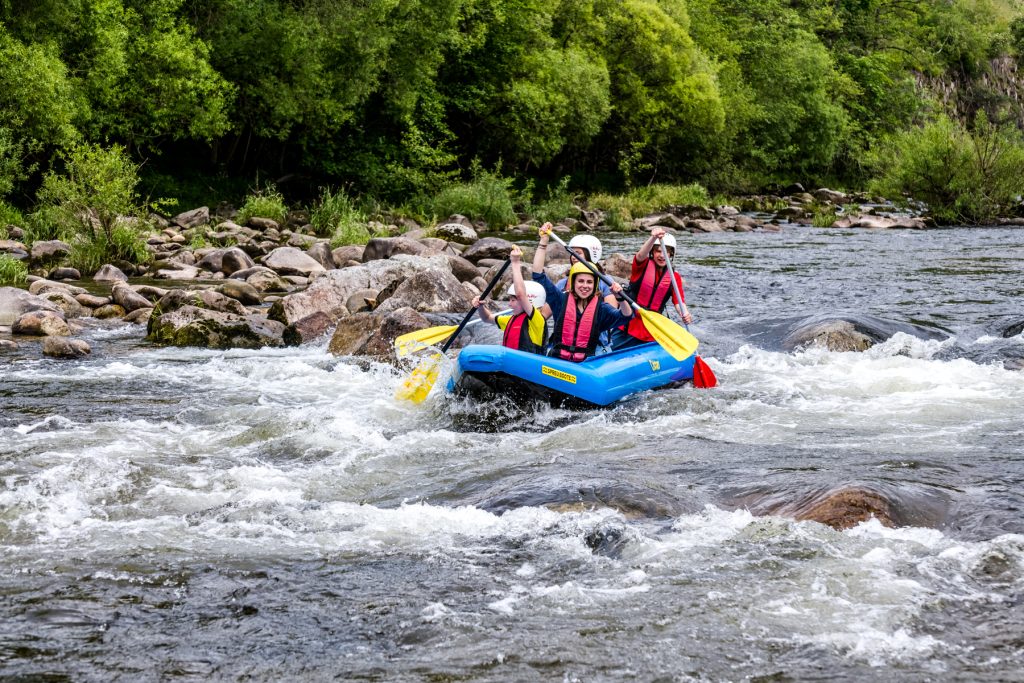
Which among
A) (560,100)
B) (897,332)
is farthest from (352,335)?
(560,100)

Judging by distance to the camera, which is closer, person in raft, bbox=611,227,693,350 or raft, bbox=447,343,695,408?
raft, bbox=447,343,695,408

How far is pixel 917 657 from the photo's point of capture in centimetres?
372

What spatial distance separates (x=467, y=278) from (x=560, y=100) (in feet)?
60.2

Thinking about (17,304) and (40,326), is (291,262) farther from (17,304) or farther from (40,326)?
(40,326)

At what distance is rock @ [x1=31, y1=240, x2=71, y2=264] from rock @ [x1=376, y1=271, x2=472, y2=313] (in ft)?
23.5

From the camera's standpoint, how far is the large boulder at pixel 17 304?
11.8 metres

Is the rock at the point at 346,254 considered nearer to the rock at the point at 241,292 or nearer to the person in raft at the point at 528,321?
the rock at the point at 241,292

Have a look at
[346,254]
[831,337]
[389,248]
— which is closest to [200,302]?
[389,248]

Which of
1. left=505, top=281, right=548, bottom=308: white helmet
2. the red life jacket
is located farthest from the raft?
the red life jacket

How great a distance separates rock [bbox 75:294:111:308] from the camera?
42.3ft

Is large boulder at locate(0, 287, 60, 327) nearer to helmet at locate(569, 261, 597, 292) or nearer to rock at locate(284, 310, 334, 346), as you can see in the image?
rock at locate(284, 310, 334, 346)

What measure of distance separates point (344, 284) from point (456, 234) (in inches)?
289

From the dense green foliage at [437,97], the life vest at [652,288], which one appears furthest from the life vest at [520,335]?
the dense green foliage at [437,97]

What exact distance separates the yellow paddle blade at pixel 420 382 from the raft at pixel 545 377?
13.6 inches
